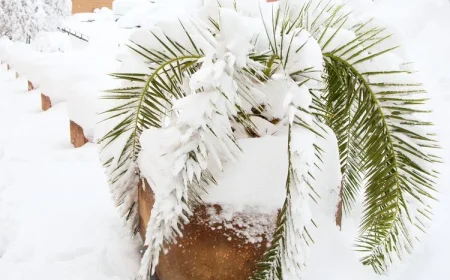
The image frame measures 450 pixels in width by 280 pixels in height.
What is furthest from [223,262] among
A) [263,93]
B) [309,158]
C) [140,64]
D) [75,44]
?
[75,44]

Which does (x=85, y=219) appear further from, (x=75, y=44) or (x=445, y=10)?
(x=75, y=44)

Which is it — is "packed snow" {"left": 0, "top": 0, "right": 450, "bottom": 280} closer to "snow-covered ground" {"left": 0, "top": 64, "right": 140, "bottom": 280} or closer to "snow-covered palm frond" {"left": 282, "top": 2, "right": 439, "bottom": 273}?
"snow-covered ground" {"left": 0, "top": 64, "right": 140, "bottom": 280}

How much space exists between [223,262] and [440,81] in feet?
21.1

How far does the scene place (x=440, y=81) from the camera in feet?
21.6

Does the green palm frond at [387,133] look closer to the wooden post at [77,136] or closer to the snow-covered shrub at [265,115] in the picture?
the snow-covered shrub at [265,115]

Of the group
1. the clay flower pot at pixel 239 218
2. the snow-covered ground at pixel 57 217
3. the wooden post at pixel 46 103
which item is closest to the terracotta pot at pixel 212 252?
the clay flower pot at pixel 239 218

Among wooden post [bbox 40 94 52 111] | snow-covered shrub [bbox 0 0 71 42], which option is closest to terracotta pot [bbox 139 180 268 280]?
wooden post [bbox 40 94 52 111]

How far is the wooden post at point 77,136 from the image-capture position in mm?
3746

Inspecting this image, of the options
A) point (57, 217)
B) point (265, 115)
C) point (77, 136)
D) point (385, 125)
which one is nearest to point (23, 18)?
point (77, 136)

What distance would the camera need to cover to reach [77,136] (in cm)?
379

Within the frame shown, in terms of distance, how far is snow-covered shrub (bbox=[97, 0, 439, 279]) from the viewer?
49.6 inches

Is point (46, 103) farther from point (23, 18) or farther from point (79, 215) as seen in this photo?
point (23, 18)

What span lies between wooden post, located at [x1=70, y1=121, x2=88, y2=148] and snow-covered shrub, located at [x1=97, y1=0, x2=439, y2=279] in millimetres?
1949

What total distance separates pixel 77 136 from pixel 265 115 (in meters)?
2.71
